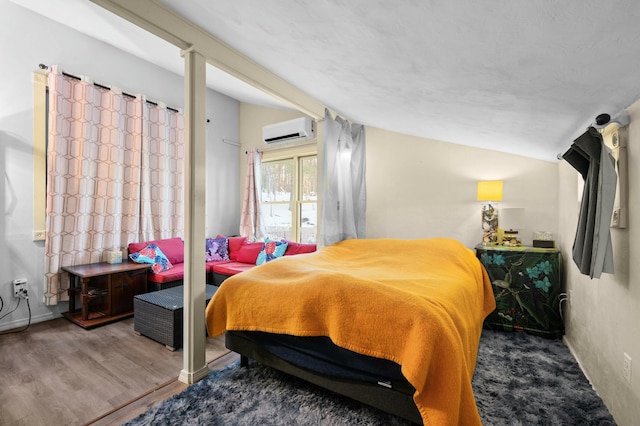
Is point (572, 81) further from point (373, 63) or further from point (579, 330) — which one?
point (579, 330)

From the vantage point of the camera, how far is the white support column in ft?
6.45

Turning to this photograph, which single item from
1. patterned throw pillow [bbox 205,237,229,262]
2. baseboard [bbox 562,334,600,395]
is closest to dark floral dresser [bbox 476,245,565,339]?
baseboard [bbox 562,334,600,395]

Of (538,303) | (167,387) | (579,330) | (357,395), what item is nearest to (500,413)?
(357,395)

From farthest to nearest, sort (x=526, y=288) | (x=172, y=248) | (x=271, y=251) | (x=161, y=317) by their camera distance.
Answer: (x=271, y=251), (x=172, y=248), (x=526, y=288), (x=161, y=317)

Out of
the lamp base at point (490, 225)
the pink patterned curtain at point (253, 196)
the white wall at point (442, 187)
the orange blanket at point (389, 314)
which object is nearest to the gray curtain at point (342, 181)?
the white wall at point (442, 187)

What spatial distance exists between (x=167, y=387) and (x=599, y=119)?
2878 mm

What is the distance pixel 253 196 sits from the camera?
4.99m

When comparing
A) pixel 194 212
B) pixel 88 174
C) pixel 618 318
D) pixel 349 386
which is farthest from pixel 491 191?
pixel 88 174

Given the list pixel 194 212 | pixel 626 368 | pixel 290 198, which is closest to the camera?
pixel 626 368

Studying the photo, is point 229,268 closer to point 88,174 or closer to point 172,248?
point 172,248

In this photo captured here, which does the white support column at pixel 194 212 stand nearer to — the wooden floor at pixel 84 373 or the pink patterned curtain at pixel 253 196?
the wooden floor at pixel 84 373

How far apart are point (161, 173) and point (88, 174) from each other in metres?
0.84

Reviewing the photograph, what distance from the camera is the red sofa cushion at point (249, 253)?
430 centimetres

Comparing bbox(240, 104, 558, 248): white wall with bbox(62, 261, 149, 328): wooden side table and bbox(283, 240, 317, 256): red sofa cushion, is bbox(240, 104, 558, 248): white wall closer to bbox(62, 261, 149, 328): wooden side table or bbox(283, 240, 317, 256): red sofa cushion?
bbox(283, 240, 317, 256): red sofa cushion
